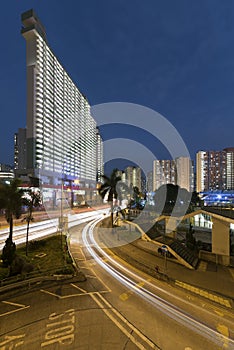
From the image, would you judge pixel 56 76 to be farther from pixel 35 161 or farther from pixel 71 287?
pixel 71 287

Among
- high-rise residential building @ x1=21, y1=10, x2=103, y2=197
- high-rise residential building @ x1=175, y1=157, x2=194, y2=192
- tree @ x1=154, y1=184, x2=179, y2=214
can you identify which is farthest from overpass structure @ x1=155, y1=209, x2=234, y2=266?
high-rise residential building @ x1=175, y1=157, x2=194, y2=192

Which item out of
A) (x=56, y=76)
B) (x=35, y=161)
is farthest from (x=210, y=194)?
(x=56, y=76)

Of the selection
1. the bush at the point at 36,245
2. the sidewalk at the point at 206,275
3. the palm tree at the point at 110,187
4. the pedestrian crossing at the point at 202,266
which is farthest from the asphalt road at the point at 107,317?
the palm tree at the point at 110,187

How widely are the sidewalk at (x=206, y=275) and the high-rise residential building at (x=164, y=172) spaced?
154744 mm

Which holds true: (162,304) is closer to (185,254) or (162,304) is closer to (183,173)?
(185,254)

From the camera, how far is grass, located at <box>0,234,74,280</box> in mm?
13519

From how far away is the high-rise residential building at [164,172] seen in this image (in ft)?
564

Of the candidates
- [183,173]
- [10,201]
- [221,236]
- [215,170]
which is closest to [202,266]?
[221,236]

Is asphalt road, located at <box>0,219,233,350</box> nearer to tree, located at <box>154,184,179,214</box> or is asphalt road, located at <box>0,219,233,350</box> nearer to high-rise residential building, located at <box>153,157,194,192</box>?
tree, located at <box>154,184,179,214</box>

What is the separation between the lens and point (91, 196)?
115938mm

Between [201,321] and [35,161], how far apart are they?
3756 inches

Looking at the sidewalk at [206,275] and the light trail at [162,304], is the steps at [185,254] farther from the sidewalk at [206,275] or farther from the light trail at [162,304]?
the light trail at [162,304]

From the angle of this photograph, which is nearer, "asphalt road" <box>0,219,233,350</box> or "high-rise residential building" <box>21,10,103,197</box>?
"asphalt road" <box>0,219,233,350</box>

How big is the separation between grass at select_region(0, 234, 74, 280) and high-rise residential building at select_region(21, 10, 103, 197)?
73987 millimetres
